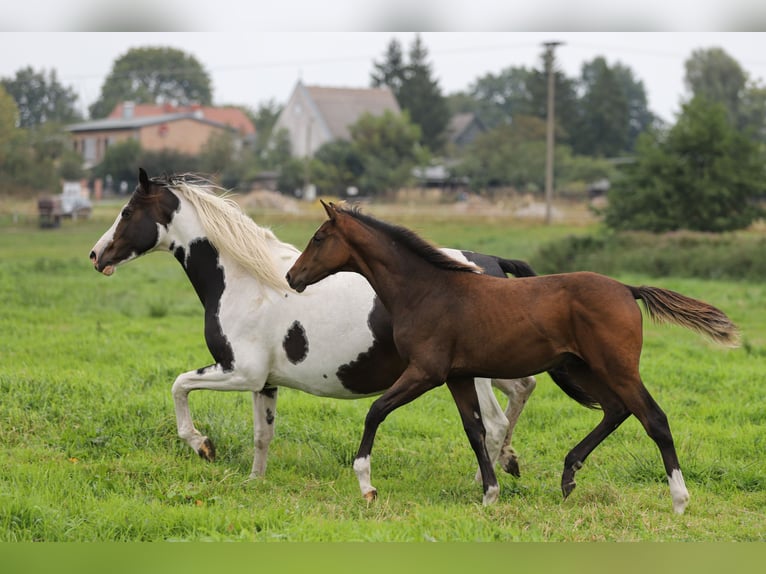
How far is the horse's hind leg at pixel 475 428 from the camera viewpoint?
597cm

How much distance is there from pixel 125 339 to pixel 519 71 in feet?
258

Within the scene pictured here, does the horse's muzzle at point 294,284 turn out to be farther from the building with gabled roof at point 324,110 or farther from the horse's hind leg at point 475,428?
the building with gabled roof at point 324,110

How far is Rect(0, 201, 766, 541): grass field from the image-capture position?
5.29 m

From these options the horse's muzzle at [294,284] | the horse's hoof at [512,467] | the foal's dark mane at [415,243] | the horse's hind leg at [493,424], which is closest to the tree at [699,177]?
the horse's hoof at [512,467]

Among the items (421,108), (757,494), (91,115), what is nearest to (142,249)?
(757,494)

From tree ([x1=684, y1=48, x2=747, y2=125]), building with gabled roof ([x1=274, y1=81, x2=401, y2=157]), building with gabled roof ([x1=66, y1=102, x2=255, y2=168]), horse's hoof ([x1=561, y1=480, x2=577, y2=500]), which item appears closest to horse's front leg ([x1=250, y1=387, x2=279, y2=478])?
horse's hoof ([x1=561, y1=480, x2=577, y2=500])

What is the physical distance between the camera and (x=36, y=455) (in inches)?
266

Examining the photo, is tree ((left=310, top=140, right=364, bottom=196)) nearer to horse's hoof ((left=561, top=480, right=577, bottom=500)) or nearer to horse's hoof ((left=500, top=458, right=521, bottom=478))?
horse's hoof ((left=500, top=458, right=521, bottom=478))

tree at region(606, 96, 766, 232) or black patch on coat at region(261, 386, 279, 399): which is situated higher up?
tree at region(606, 96, 766, 232)

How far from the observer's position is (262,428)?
6.79m

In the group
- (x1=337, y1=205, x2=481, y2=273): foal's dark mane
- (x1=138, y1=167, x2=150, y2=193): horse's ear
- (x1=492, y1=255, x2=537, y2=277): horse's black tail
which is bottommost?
(x1=492, y1=255, x2=537, y2=277): horse's black tail

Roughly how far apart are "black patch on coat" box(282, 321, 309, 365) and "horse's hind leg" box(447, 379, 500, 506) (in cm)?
112

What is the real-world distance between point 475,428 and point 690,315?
1.59 metres

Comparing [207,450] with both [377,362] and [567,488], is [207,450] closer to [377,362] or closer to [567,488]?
[377,362]
